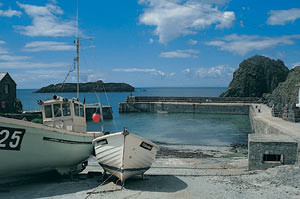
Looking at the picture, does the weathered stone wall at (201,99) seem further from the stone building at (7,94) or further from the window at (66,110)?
the window at (66,110)

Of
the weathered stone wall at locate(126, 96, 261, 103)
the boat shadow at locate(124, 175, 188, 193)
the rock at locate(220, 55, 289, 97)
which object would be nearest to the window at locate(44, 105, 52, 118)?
the boat shadow at locate(124, 175, 188, 193)

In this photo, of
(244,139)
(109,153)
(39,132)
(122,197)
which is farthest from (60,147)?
(244,139)

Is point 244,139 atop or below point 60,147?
below

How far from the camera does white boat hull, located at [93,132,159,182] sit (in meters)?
11.0

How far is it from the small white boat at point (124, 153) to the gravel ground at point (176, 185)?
2.09ft

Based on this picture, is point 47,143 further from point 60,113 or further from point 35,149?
point 60,113

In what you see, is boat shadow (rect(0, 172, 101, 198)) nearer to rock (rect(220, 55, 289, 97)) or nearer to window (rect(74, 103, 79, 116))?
window (rect(74, 103, 79, 116))

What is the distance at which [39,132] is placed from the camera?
35.4 feet

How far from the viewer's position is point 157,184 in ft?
38.0

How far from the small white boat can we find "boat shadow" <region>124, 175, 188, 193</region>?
0.47 metres

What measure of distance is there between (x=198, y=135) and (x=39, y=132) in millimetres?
23413

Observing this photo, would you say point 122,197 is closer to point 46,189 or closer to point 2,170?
point 46,189

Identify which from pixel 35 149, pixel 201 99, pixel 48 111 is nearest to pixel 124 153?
pixel 35 149

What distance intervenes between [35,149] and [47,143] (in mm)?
487
